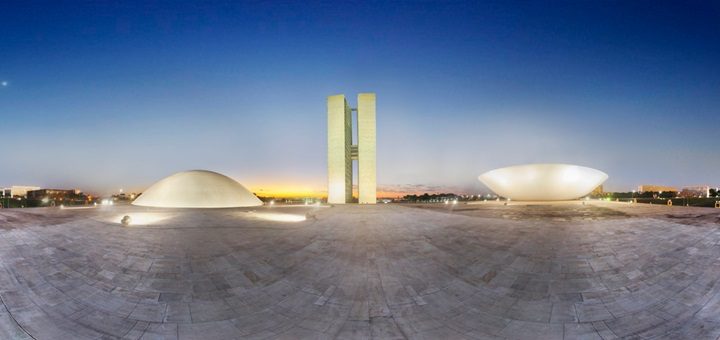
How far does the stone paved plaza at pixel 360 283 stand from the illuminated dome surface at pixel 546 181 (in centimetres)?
2294

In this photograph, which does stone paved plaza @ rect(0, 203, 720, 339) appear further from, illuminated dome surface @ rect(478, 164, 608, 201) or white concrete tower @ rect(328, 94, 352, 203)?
white concrete tower @ rect(328, 94, 352, 203)

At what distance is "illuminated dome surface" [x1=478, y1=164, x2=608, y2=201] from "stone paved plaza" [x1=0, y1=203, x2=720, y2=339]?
22936 millimetres

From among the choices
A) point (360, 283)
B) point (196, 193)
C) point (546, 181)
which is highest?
point (546, 181)

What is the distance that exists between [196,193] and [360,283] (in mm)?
20386

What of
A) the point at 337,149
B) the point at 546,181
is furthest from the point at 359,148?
the point at 546,181

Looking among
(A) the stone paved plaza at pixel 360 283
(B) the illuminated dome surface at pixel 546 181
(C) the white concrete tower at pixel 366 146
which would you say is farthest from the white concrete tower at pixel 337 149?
(A) the stone paved plaza at pixel 360 283

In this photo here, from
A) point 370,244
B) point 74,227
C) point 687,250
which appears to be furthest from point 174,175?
point 687,250

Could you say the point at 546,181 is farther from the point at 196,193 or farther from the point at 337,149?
the point at 196,193

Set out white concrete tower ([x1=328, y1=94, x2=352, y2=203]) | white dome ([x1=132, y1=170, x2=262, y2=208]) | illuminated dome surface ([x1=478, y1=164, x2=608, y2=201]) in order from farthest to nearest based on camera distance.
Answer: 1. white concrete tower ([x1=328, y1=94, x2=352, y2=203])
2. illuminated dome surface ([x1=478, y1=164, x2=608, y2=201])
3. white dome ([x1=132, y1=170, x2=262, y2=208])

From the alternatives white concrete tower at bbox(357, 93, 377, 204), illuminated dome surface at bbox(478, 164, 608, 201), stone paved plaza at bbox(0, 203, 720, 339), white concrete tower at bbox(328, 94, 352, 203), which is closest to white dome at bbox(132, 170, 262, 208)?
stone paved plaza at bbox(0, 203, 720, 339)

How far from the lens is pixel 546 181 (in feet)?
113

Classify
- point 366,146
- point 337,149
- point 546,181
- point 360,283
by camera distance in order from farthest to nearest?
1. point 366,146
2. point 337,149
3. point 546,181
4. point 360,283

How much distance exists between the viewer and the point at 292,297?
334 inches

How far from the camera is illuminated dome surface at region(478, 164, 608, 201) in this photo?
34344mm
